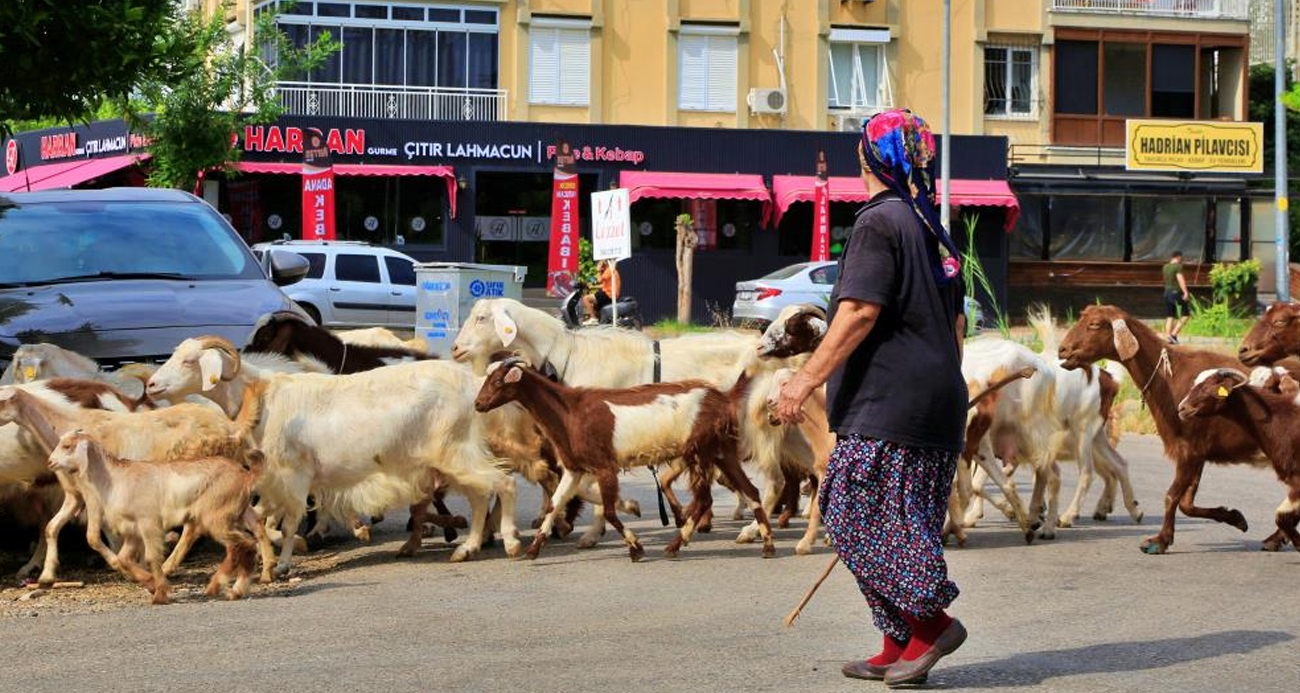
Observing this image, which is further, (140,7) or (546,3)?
(546,3)

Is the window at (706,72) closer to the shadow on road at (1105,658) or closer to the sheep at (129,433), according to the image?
the sheep at (129,433)

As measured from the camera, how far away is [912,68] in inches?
1845

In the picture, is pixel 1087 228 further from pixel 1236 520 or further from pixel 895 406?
pixel 895 406

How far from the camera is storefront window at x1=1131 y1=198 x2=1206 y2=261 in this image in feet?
155

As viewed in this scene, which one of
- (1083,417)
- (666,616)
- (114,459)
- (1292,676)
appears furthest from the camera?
(1083,417)

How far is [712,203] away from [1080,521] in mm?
30621

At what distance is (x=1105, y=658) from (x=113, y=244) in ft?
26.6

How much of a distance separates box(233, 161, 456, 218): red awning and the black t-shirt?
1325 inches

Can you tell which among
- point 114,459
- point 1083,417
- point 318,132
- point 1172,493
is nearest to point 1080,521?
point 1083,417

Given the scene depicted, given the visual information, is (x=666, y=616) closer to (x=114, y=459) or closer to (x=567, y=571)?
(x=567, y=571)

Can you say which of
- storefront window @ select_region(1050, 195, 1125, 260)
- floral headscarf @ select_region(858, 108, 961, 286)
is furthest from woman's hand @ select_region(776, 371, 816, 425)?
storefront window @ select_region(1050, 195, 1125, 260)

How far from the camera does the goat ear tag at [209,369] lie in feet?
33.7

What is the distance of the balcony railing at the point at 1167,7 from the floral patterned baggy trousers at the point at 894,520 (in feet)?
140

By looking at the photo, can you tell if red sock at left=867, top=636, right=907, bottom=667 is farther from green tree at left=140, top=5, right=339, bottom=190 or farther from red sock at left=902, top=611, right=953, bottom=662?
green tree at left=140, top=5, right=339, bottom=190
